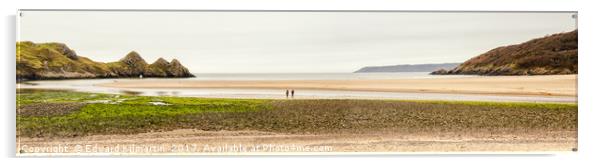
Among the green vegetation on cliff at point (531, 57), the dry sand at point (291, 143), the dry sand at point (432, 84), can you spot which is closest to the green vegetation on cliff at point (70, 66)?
A: the dry sand at point (432, 84)

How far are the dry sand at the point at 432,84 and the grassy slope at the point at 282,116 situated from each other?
12 centimetres

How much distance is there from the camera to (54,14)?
509 cm

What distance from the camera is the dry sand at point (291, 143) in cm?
515

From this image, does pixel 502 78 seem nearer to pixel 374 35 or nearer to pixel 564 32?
pixel 564 32

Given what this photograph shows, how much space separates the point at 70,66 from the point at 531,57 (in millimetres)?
4212

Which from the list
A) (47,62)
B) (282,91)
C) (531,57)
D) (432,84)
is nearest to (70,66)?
(47,62)

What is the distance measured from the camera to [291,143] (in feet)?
17.2

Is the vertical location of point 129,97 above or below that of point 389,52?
below

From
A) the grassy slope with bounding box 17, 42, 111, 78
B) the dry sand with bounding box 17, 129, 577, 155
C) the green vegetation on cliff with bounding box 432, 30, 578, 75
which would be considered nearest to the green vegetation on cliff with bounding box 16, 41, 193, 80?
A: the grassy slope with bounding box 17, 42, 111, 78

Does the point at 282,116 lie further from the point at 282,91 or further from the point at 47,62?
the point at 47,62

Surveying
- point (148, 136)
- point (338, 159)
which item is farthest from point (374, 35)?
point (148, 136)

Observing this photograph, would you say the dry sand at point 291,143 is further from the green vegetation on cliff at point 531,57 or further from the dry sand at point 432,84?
the green vegetation on cliff at point 531,57

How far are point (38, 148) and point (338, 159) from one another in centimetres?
268

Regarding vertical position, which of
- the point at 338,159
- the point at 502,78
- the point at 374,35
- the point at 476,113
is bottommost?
the point at 338,159
